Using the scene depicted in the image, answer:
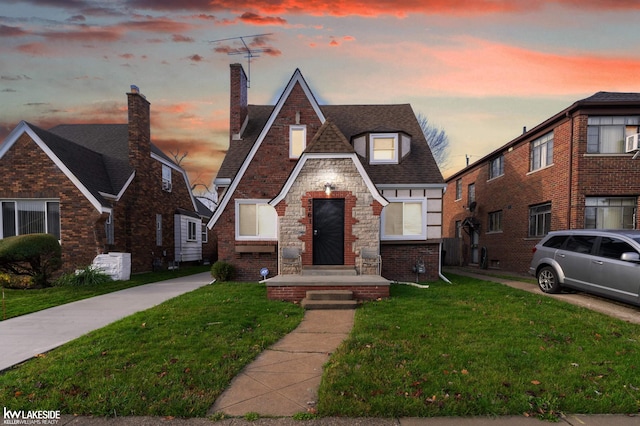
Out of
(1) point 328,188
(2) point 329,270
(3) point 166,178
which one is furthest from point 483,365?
(3) point 166,178

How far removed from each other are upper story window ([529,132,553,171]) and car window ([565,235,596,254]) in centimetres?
686

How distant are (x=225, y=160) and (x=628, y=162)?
55.7 ft

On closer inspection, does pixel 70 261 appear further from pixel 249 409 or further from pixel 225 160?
pixel 249 409

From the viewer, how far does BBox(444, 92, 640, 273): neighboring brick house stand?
12578 millimetres

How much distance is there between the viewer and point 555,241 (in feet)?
32.0

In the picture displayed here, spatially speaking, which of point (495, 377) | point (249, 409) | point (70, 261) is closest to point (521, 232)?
point (495, 377)

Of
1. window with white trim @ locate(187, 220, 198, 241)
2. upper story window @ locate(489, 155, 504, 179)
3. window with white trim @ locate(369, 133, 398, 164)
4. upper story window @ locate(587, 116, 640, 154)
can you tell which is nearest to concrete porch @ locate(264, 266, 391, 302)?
window with white trim @ locate(369, 133, 398, 164)

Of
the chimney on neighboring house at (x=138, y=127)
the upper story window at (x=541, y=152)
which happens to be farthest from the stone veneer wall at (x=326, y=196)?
the upper story window at (x=541, y=152)

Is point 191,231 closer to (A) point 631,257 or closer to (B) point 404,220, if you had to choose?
(B) point 404,220

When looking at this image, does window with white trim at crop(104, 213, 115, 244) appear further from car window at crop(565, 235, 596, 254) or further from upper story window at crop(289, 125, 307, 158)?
car window at crop(565, 235, 596, 254)

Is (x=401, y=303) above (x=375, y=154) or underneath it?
underneath

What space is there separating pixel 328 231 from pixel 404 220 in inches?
136

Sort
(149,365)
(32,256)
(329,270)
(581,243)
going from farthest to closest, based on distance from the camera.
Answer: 1. (32,256)
2. (329,270)
3. (581,243)
4. (149,365)

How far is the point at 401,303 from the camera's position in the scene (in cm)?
801
